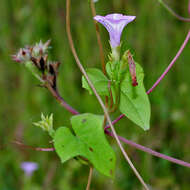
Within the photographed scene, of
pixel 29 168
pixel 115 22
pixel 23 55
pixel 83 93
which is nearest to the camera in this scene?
pixel 115 22

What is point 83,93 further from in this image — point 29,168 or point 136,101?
point 136,101

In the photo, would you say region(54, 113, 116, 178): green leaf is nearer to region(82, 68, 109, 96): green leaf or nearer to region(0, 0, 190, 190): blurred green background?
region(82, 68, 109, 96): green leaf

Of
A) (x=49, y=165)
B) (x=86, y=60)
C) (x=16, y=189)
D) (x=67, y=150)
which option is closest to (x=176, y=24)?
(x=86, y=60)

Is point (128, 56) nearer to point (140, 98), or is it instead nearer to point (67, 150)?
point (140, 98)

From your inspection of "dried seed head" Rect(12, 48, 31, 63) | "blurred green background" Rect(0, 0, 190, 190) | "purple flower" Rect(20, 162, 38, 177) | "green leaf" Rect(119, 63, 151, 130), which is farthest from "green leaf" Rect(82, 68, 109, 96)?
"purple flower" Rect(20, 162, 38, 177)

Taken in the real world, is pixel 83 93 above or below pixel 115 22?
below

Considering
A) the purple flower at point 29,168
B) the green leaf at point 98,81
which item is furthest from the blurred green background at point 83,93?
the green leaf at point 98,81

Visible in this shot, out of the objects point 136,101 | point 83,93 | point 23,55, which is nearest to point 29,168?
point 83,93

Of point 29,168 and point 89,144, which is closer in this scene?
point 89,144
